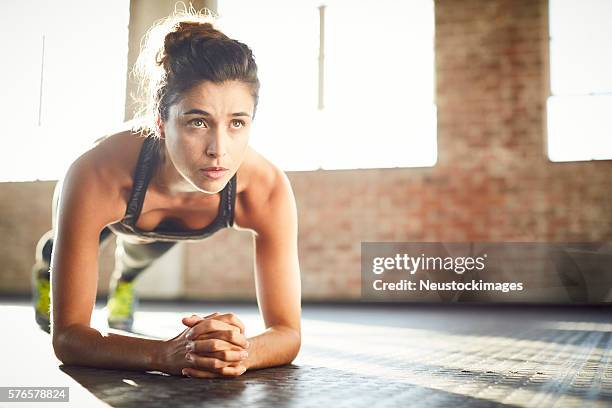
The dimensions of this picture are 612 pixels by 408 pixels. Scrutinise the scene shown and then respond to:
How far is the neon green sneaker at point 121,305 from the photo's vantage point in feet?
8.81

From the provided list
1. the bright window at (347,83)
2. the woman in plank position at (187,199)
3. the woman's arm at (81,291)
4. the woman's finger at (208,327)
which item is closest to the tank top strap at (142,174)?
the woman in plank position at (187,199)

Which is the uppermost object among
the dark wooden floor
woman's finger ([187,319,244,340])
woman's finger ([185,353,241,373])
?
woman's finger ([187,319,244,340])

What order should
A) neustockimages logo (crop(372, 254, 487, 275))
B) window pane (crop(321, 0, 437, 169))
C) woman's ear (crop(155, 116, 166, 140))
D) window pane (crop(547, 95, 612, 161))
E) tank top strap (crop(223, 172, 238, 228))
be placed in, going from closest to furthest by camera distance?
woman's ear (crop(155, 116, 166, 140)) → tank top strap (crop(223, 172, 238, 228)) → window pane (crop(547, 95, 612, 161)) → neustockimages logo (crop(372, 254, 487, 275)) → window pane (crop(321, 0, 437, 169))

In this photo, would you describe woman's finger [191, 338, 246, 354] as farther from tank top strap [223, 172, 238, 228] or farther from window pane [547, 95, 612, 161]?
window pane [547, 95, 612, 161]

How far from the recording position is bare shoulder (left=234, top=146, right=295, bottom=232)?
1600 millimetres

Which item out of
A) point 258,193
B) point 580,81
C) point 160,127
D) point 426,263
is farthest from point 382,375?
point 580,81

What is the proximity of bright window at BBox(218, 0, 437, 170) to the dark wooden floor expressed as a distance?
2882mm

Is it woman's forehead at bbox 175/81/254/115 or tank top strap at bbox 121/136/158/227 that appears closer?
woman's forehead at bbox 175/81/254/115

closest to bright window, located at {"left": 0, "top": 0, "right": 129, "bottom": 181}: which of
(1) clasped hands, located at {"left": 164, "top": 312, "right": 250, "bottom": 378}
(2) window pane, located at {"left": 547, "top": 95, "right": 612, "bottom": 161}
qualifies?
(2) window pane, located at {"left": 547, "top": 95, "right": 612, "bottom": 161}

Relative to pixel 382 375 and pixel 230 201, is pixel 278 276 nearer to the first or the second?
pixel 230 201

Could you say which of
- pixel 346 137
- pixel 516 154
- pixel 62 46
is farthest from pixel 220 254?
pixel 516 154

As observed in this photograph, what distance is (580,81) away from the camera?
5.22 m

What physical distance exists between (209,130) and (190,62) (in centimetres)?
16

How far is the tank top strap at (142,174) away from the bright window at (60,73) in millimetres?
4164
